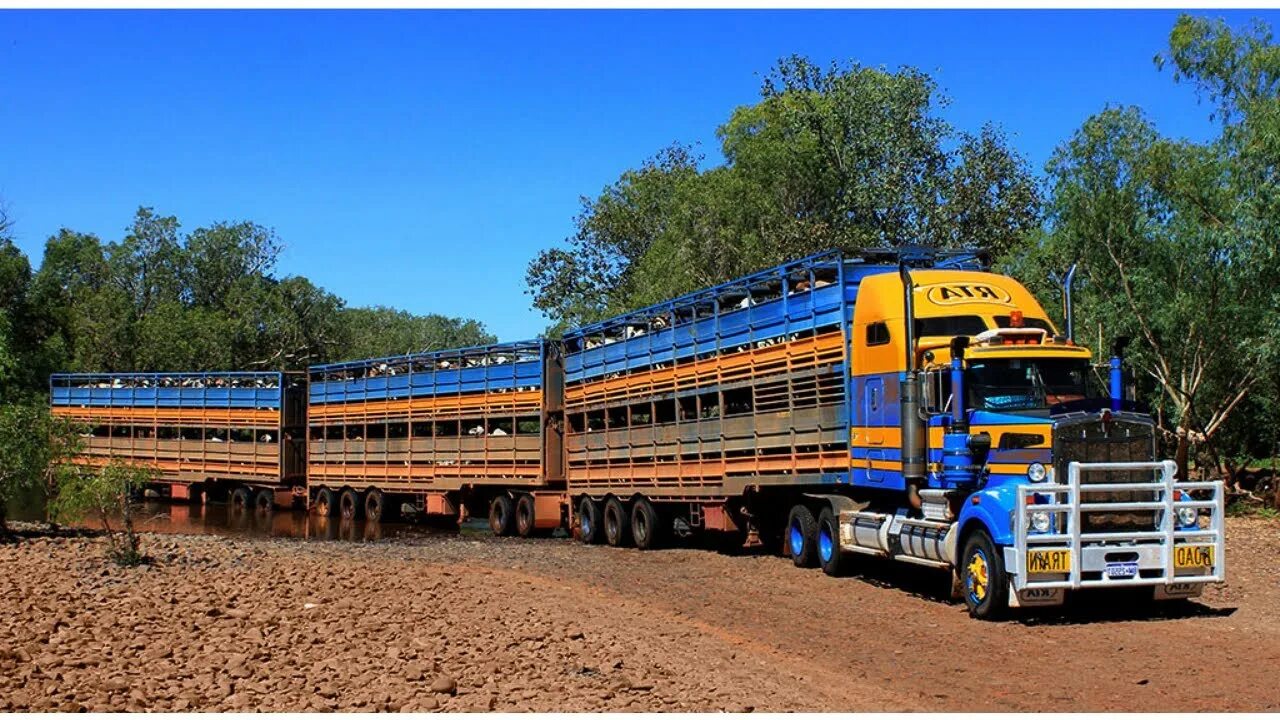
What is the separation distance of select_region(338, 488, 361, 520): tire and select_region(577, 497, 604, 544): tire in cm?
1001

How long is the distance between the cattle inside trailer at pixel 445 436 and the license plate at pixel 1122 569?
1433 centimetres

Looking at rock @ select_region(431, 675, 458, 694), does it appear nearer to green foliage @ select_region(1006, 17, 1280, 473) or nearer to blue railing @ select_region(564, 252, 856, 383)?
blue railing @ select_region(564, 252, 856, 383)

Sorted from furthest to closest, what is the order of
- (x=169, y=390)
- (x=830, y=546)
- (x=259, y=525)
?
1. (x=169, y=390)
2. (x=259, y=525)
3. (x=830, y=546)

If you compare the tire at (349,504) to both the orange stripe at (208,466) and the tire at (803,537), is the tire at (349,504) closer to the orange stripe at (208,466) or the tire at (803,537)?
the orange stripe at (208,466)

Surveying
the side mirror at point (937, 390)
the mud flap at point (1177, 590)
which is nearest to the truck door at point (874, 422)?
the side mirror at point (937, 390)

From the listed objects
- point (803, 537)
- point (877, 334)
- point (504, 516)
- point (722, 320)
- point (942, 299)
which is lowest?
point (504, 516)

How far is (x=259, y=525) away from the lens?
2928 cm

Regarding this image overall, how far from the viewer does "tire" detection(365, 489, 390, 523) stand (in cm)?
3050

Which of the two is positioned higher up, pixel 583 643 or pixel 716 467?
pixel 716 467

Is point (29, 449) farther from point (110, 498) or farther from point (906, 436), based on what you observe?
point (906, 436)

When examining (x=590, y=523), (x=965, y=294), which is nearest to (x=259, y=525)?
(x=590, y=523)

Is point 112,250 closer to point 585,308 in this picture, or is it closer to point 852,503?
point 585,308

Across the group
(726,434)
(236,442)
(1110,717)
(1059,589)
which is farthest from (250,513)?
(1110,717)

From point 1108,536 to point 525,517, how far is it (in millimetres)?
15384
